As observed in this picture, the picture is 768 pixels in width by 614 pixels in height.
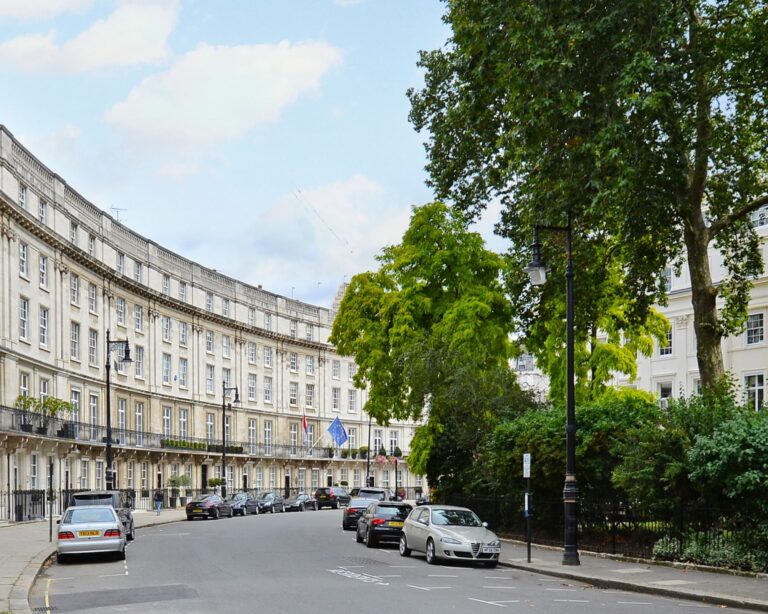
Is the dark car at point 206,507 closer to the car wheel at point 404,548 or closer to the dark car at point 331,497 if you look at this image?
the dark car at point 331,497

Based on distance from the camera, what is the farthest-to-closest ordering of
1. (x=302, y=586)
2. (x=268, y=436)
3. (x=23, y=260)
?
(x=268, y=436)
(x=23, y=260)
(x=302, y=586)

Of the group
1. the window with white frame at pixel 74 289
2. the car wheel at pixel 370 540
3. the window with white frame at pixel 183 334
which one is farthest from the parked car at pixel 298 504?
the car wheel at pixel 370 540

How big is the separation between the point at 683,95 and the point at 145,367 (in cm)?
5430

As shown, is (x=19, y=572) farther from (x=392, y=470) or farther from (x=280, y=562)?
(x=392, y=470)

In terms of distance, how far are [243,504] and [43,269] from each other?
62.1 feet

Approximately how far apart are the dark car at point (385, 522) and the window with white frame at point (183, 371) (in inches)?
1896

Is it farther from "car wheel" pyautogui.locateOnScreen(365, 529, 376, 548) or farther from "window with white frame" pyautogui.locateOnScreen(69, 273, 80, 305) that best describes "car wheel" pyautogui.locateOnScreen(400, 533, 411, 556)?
"window with white frame" pyautogui.locateOnScreen(69, 273, 80, 305)

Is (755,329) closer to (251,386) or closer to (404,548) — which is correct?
(404,548)


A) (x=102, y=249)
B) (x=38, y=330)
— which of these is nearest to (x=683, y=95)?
(x=38, y=330)

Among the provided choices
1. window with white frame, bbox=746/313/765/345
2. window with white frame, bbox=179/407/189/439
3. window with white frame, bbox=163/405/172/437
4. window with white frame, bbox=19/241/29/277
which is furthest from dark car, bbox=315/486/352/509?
window with white frame, bbox=746/313/765/345

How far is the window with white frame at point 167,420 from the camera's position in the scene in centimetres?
7538

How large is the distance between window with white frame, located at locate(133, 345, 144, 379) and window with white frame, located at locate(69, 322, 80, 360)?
9.88m

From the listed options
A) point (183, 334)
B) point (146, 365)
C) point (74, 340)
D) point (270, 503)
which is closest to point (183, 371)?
point (183, 334)

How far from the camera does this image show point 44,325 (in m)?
55.2
